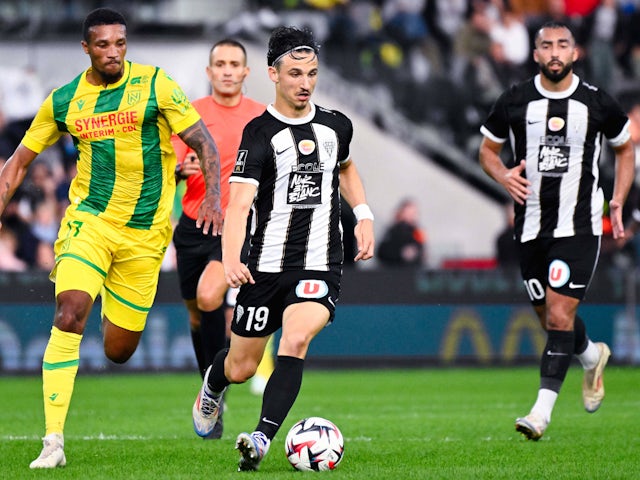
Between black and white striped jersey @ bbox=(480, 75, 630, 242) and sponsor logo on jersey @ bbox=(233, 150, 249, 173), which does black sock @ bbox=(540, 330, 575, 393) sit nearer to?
black and white striped jersey @ bbox=(480, 75, 630, 242)

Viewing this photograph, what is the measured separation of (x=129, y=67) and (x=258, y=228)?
4.51ft

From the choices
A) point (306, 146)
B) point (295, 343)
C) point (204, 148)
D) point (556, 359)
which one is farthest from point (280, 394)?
point (556, 359)

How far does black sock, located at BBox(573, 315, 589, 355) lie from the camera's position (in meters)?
9.79

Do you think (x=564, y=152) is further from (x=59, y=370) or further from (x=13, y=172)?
(x=59, y=370)

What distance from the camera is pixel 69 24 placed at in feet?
65.4

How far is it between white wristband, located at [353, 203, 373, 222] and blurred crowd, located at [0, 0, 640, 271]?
1259 centimetres

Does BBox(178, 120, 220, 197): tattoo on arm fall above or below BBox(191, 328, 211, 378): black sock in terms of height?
above

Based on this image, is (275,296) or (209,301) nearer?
(275,296)

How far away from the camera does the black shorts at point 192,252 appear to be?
9844 mm

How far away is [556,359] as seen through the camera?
9.25 m

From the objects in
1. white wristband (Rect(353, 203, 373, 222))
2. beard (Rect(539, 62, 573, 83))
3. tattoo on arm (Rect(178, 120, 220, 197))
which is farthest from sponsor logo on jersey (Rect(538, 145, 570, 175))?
tattoo on arm (Rect(178, 120, 220, 197))

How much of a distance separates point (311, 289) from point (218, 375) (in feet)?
3.74

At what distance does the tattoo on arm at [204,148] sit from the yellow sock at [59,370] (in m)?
1.23

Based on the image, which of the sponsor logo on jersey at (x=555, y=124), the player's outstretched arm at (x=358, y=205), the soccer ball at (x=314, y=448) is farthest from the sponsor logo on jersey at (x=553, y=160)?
the soccer ball at (x=314, y=448)
